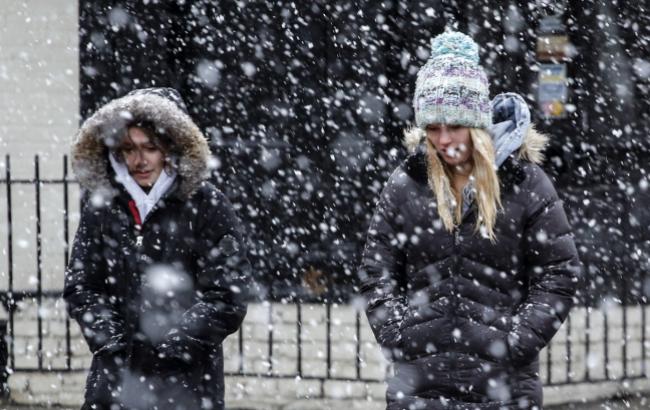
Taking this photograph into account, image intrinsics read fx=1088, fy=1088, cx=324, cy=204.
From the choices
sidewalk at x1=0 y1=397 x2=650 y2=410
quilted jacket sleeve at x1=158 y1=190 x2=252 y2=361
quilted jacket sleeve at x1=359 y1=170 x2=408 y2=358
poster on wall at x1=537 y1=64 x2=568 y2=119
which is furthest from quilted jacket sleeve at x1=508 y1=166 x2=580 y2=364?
poster on wall at x1=537 y1=64 x2=568 y2=119

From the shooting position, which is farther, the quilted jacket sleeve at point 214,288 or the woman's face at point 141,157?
the woman's face at point 141,157

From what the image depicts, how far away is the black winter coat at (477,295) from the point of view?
377cm

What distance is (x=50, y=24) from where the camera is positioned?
8539 mm

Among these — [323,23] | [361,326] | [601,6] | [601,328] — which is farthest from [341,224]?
[601,6]

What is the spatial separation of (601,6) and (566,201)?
1.56 meters

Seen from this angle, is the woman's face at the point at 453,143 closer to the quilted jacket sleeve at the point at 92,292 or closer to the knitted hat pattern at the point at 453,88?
the knitted hat pattern at the point at 453,88

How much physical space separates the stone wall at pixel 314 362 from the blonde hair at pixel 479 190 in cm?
349

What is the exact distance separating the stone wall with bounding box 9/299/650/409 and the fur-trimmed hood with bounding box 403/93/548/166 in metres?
3.48

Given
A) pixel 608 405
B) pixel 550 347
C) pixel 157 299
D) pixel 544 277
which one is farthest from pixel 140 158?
pixel 608 405

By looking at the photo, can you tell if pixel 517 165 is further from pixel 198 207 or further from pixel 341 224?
pixel 341 224

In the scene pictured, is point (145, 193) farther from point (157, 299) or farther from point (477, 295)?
point (477, 295)

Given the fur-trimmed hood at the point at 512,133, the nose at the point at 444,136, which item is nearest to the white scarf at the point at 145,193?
the fur-trimmed hood at the point at 512,133

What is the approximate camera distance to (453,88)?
3.93m

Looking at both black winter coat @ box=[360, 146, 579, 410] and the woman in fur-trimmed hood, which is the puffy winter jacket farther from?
the woman in fur-trimmed hood
